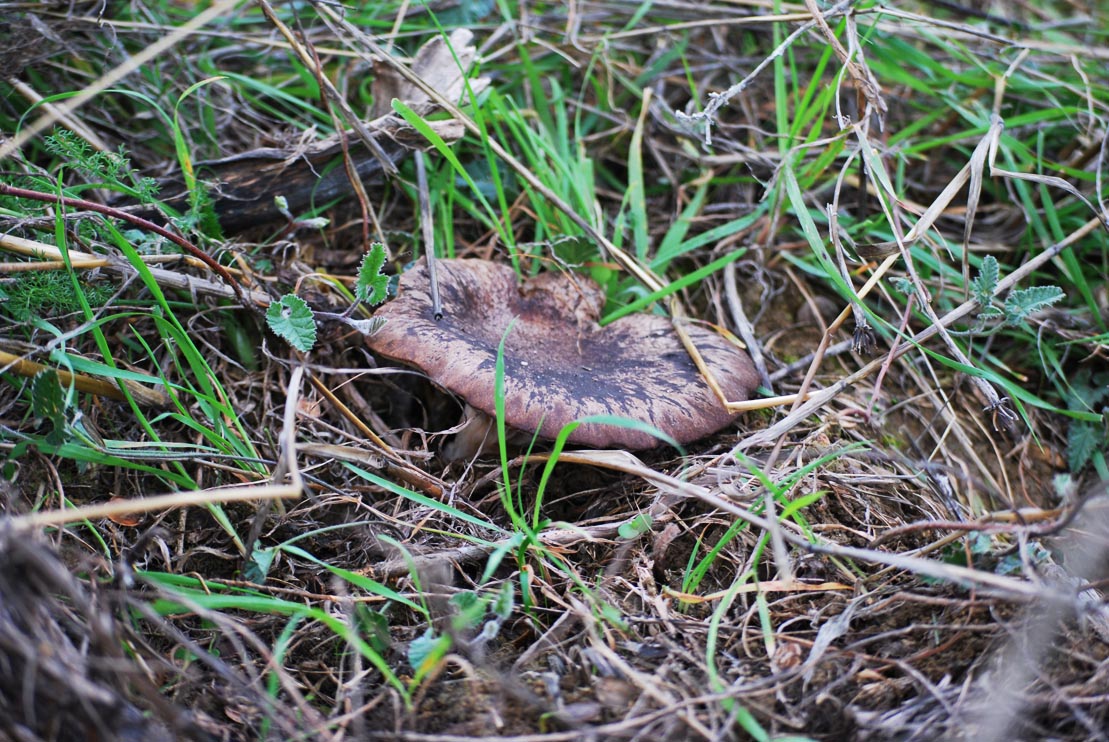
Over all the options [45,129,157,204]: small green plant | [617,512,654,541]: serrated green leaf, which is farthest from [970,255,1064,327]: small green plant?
[45,129,157,204]: small green plant

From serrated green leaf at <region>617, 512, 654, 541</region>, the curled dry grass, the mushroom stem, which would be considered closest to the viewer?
the curled dry grass

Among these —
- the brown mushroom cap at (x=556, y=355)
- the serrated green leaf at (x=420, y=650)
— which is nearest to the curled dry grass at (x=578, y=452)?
the serrated green leaf at (x=420, y=650)

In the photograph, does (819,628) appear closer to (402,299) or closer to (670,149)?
(402,299)

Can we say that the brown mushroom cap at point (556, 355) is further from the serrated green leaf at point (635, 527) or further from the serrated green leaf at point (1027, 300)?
the serrated green leaf at point (1027, 300)

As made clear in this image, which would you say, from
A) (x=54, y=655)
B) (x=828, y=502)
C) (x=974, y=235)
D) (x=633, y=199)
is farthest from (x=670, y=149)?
(x=54, y=655)

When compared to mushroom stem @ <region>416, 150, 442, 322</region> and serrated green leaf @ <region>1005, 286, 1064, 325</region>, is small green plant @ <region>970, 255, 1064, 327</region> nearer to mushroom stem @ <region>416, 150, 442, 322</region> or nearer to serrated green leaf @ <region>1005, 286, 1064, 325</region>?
serrated green leaf @ <region>1005, 286, 1064, 325</region>

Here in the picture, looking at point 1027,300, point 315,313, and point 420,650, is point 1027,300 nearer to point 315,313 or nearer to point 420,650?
point 420,650

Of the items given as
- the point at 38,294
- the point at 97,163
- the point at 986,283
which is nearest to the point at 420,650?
the point at 38,294

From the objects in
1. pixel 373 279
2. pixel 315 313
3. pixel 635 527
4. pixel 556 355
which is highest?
pixel 373 279
